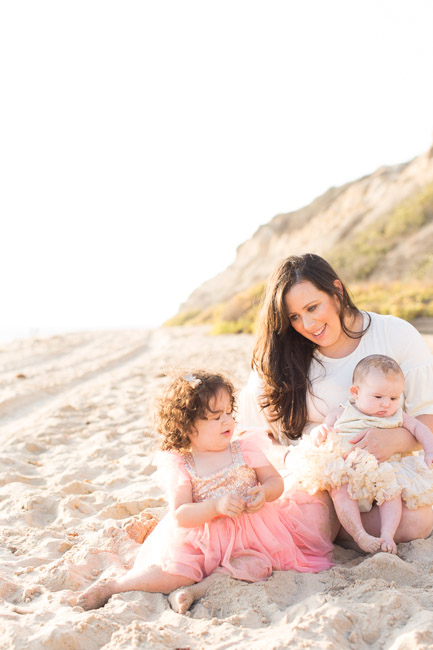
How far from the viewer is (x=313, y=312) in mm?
3412

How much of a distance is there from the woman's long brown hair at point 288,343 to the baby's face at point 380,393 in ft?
1.51

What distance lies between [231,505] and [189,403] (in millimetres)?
530

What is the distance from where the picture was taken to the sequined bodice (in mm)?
2889

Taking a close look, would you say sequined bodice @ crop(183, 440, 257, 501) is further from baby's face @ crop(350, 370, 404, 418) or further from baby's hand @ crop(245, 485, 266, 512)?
baby's face @ crop(350, 370, 404, 418)

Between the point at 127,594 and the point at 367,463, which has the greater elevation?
the point at 367,463

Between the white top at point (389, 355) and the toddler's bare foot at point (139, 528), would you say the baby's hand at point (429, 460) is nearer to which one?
the white top at point (389, 355)

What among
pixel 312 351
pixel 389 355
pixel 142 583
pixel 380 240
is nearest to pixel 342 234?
pixel 380 240

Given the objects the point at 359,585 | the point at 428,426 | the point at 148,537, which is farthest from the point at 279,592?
the point at 428,426

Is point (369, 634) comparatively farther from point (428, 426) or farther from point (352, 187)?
point (352, 187)

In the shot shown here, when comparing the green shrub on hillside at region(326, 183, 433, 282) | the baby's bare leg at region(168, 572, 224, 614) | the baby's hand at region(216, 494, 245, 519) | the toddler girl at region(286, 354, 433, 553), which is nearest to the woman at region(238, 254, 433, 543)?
the toddler girl at region(286, 354, 433, 553)

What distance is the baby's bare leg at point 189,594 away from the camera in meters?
2.45

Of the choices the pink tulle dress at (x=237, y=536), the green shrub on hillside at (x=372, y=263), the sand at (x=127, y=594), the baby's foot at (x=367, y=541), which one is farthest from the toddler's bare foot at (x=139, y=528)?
the green shrub on hillside at (x=372, y=263)

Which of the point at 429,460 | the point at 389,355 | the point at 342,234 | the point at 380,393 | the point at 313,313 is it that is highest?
the point at 342,234

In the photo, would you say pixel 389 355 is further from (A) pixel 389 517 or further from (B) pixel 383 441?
(A) pixel 389 517
